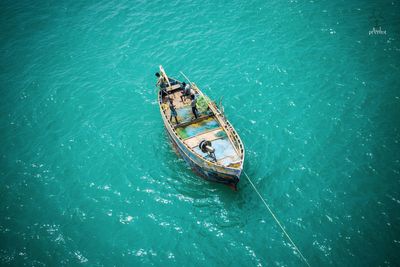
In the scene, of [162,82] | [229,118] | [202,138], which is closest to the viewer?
[202,138]

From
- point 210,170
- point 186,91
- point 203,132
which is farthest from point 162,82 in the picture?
point 210,170

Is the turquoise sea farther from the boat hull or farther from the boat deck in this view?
the boat deck

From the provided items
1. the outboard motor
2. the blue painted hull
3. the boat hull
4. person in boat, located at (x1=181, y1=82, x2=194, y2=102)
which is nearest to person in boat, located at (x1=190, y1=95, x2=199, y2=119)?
person in boat, located at (x1=181, y1=82, x2=194, y2=102)

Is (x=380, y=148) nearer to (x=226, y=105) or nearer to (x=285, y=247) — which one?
(x=285, y=247)

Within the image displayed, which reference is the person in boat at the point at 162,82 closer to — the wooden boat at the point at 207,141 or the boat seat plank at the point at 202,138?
the wooden boat at the point at 207,141

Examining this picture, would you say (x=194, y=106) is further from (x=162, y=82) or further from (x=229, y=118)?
(x=162, y=82)

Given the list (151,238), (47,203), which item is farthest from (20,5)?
A: (151,238)

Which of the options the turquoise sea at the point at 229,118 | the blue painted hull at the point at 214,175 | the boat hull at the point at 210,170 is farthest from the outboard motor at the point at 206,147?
the turquoise sea at the point at 229,118
